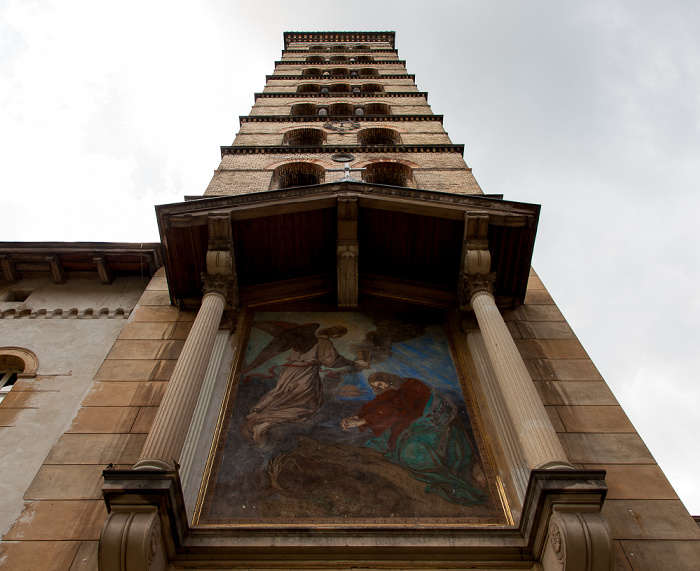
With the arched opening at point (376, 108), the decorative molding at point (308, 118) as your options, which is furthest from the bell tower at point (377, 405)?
the arched opening at point (376, 108)

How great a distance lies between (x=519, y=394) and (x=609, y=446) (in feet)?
6.31

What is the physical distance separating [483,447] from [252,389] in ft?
12.9

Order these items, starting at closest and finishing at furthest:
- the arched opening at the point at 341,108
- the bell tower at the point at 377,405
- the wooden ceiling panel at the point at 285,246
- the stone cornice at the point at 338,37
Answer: the bell tower at the point at 377,405
the wooden ceiling panel at the point at 285,246
the arched opening at the point at 341,108
the stone cornice at the point at 338,37

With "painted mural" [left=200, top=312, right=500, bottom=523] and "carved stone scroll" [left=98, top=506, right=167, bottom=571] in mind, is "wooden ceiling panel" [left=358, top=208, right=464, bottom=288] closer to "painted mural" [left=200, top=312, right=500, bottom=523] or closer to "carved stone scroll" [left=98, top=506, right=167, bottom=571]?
"painted mural" [left=200, top=312, right=500, bottom=523]

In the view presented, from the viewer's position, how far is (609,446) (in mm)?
8953

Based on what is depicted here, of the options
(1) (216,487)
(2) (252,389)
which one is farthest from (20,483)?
(2) (252,389)

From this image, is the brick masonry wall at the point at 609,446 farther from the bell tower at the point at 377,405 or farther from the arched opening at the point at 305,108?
the arched opening at the point at 305,108

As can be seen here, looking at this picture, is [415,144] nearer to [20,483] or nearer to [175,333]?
[175,333]

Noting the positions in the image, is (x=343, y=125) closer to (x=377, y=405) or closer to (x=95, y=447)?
(x=377, y=405)

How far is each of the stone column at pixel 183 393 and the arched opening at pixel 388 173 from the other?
978 cm

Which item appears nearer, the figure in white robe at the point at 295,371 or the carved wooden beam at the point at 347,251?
the figure in white robe at the point at 295,371

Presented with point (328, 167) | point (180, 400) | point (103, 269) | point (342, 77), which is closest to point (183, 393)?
point (180, 400)

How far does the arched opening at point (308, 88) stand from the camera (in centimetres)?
3145

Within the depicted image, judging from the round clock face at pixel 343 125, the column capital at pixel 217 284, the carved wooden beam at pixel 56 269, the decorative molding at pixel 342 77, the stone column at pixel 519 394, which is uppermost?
the decorative molding at pixel 342 77
